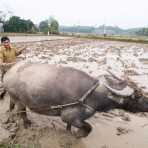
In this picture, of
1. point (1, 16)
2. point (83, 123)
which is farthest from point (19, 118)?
point (1, 16)

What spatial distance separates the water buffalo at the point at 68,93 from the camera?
4.14 meters

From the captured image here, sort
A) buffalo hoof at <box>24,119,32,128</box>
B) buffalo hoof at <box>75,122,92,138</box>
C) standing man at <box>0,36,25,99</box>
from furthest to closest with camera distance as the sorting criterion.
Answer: standing man at <box>0,36,25,99</box>, buffalo hoof at <box>24,119,32,128</box>, buffalo hoof at <box>75,122,92,138</box>

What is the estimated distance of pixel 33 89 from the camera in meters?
4.29

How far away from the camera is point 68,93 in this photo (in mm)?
4145

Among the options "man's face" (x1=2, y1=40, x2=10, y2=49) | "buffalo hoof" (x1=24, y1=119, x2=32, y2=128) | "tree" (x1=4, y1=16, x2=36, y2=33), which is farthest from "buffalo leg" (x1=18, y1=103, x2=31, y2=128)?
"tree" (x1=4, y1=16, x2=36, y2=33)

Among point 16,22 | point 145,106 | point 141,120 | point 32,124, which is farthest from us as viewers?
point 16,22

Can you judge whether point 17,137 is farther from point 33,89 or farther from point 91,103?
point 91,103

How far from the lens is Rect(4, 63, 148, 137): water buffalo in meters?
4.14

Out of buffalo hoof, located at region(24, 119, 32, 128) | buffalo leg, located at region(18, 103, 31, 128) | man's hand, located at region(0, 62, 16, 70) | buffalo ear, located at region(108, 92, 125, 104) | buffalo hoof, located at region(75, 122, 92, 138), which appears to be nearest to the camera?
buffalo ear, located at region(108, 92, 125, 104)

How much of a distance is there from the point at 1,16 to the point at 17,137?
57757 millimetres

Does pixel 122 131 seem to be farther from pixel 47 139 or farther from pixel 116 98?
pixel 47 139

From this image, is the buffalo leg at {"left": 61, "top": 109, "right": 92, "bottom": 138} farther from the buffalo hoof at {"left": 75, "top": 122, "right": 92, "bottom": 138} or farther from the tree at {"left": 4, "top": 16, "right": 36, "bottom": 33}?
the tree at {"left": 4, "top": 16, "right": 36, "bottom": 33}

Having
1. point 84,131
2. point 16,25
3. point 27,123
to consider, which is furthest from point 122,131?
point 16,25

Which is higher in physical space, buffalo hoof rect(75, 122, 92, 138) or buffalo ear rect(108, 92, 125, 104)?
buffalo ear rect(108, 92, 125, 104)
